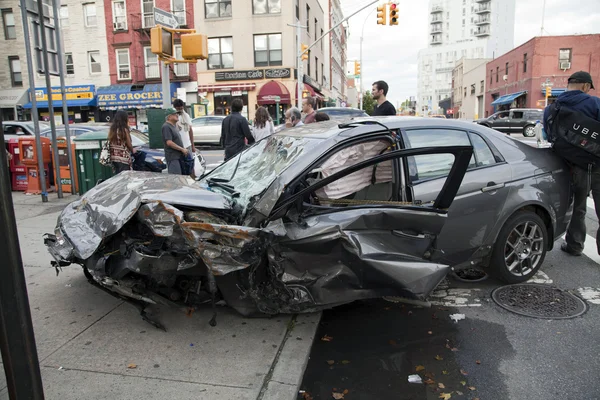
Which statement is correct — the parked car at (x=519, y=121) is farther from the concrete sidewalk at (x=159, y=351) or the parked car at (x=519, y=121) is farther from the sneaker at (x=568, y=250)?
the concrete sidewalk at (x=159, y=351)

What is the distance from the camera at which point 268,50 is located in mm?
29516

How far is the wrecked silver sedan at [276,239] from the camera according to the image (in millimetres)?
3146

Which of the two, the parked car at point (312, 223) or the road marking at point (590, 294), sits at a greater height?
the parked car at point (312, 223)

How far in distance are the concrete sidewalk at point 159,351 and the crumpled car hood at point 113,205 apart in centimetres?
65

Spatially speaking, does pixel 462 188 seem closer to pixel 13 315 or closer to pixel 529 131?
pixel 13 315

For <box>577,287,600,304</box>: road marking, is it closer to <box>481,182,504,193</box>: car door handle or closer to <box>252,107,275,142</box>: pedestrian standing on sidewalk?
<box>481,182,504,193</box>: car door handle

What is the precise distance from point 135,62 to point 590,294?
31.0m

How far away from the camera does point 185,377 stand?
2.96 m

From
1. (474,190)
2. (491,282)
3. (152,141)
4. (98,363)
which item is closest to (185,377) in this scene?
(98,363)

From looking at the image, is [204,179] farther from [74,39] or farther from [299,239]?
[74,39]

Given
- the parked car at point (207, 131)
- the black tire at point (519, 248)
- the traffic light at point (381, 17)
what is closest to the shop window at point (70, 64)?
the parked car at point (207, 131)

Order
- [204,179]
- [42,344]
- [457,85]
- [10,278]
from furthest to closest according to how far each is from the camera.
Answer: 1. [457,85]
2. [204,179]
3. [42,344]
4. [10,278]

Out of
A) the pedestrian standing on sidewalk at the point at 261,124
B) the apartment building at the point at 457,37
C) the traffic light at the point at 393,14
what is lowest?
the pedestrian standing on sidewalk at the point at 261,124

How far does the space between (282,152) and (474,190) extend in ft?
5.77
